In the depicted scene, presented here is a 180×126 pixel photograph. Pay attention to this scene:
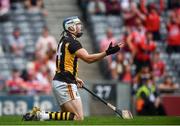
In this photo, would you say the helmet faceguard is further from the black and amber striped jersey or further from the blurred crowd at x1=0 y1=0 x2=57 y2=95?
the blurred crowd at x1=0 y1=0 x2=57 y2=95

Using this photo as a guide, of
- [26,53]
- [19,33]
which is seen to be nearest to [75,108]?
[26,53]

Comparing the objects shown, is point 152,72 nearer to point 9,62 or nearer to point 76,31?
point 9,62

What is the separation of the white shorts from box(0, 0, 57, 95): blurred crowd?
7.64 metres

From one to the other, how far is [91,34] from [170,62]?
2.63 m

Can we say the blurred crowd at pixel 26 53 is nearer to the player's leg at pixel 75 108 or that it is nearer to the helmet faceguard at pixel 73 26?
the helmet faceguard at pixel 73 26

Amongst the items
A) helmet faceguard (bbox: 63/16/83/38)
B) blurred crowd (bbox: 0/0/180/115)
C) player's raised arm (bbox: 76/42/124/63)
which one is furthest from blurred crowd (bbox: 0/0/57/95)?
player's raised arm (bbox: 76/42/124/63)

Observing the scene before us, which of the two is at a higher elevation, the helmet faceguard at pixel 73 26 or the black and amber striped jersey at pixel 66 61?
the helmet faceguard at pixel 73 26

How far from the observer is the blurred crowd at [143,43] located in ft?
82.2

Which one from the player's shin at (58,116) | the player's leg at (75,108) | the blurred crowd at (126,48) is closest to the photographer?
the player's shin at (58,116)

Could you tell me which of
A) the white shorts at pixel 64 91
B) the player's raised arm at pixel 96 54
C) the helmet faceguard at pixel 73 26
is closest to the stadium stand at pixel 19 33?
the helmet faceguard at pixel 73 26

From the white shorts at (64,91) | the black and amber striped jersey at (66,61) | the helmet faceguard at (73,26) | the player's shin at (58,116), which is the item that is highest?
the helmet faceguard at (73,26)

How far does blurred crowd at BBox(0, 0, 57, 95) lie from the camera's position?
25188 millimetres

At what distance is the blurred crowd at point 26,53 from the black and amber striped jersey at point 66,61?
7675 mm

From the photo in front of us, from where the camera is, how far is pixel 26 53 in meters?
27.0
